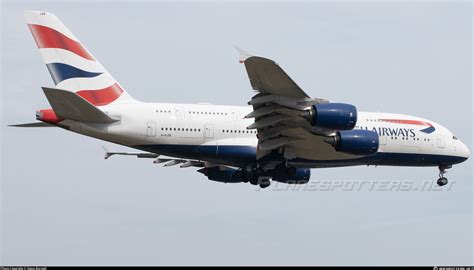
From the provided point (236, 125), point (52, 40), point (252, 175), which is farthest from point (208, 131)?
point (52, 40)

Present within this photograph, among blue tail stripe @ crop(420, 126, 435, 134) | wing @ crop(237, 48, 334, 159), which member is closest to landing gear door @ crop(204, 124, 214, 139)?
wing @ crop(237, 48, 334, 159)

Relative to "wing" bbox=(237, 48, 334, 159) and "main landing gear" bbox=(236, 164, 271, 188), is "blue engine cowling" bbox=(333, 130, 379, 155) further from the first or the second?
"main landing gear" bbox=(236, 164, 271, 188)

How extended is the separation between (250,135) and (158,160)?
22.8 feet

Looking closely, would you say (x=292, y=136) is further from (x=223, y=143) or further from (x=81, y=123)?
(x=81, y=123)

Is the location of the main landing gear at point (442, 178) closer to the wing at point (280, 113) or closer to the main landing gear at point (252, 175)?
the wing at point (280, 113)

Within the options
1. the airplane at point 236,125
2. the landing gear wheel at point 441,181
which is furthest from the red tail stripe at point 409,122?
the landing gear wheel at point 441,181

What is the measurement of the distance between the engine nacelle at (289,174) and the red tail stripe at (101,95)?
8.20 meters

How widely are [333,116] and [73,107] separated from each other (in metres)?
10.7

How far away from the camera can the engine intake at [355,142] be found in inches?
1597

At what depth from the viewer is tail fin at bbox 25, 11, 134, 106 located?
41844 mm

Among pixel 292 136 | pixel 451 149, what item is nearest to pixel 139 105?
pixel 292 136

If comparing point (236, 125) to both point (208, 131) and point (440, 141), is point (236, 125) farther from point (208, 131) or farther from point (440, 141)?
point (440, 141)

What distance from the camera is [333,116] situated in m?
38.1

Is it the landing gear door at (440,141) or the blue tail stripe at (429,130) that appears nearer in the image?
the blue tail stripe at (429,130)
